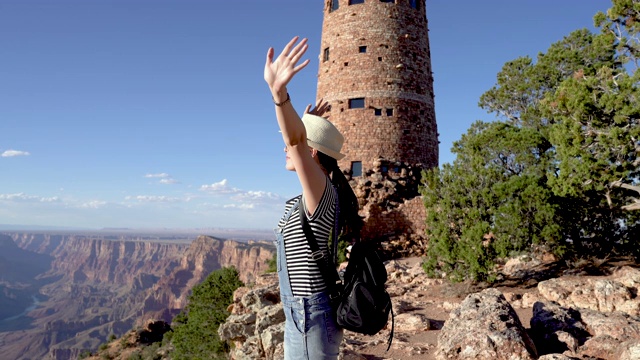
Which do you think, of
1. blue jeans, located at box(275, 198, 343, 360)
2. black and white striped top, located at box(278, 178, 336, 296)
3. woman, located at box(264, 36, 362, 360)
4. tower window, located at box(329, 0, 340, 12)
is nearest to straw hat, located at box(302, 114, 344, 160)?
woman, located at box(264, 36, 362, 360)

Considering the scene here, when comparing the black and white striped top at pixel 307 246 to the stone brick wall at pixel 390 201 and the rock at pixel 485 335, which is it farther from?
the stone brick wall at pixel 390 201

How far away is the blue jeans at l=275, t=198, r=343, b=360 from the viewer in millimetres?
2848

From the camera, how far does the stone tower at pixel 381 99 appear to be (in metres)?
23.9

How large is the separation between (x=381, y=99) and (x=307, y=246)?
71.7ft

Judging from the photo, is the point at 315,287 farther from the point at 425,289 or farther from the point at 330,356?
the point at 425,289

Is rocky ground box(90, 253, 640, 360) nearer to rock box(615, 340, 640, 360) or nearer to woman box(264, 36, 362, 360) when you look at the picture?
rock box(615, 340, 640, 360)

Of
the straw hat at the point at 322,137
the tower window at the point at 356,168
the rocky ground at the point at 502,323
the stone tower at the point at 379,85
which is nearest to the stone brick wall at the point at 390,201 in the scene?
the tower window at the point at 356,168

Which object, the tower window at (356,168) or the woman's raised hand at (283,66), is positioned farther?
the tower window at (356,168)

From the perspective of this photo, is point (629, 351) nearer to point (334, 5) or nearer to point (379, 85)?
point (379, 85)

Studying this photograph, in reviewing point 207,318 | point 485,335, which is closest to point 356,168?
point 207,318

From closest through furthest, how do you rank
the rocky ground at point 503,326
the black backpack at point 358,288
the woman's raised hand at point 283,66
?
the woman's raised hand at point 283,66
the black backpack at point 358,288
the rocky ground at point 503,326

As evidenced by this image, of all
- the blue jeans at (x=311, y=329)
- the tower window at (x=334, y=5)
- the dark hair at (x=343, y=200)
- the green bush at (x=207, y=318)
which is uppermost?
the tower window at (x=334, y=5)

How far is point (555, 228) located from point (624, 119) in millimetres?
3587

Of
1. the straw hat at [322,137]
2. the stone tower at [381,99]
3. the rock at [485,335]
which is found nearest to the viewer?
the straw hat at [322,137]
